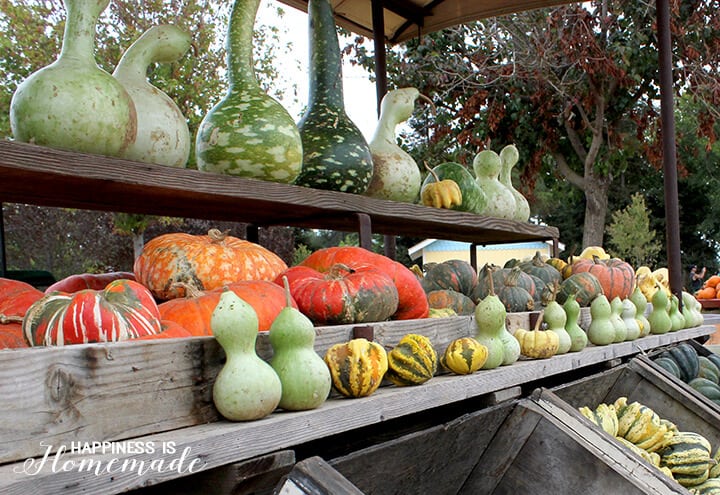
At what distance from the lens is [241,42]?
2381 millimetres

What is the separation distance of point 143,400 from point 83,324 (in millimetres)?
236

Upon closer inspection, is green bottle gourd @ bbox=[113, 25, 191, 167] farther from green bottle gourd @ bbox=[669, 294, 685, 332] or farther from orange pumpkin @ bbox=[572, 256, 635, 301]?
green bottle gourd @ bbox=[669, 294, 685, 332]

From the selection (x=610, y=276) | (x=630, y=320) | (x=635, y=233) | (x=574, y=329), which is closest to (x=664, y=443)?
(x=574, y=329)

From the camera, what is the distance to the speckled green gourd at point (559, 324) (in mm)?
2971

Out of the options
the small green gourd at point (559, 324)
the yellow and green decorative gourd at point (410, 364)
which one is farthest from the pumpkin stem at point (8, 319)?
the small green gourd at point (559, 324)

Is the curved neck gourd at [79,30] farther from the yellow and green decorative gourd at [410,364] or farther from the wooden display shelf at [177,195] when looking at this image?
the yellow and green decorative gourd at [410,364]

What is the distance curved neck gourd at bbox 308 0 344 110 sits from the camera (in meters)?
2.87

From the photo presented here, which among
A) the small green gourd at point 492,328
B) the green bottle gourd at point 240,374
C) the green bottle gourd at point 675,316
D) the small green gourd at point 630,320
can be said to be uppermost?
the green bottle gourd at point 240,374

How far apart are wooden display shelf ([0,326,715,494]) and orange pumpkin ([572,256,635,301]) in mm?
2756

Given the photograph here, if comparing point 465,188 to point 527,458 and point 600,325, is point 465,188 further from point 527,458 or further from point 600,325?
point 527,458

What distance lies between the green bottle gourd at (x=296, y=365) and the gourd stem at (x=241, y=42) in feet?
3.69

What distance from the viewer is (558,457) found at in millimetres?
2129

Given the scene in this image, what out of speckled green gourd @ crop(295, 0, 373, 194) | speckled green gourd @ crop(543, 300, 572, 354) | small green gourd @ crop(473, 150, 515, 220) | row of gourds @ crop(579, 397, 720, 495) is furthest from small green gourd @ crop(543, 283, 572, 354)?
speckled green gourd @ crop(295, 0, 373, 194)

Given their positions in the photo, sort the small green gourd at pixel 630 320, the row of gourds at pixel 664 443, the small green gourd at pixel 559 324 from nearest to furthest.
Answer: the row of gourds at pixel 664 443, the small green gourd at pixel 559 324, the small green gourd at pixel 630 320
